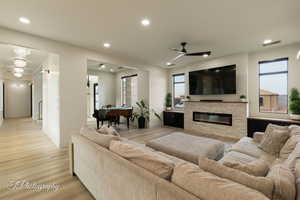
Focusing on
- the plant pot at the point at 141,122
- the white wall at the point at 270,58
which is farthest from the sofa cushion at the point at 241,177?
the plant pot at the point at 141,122

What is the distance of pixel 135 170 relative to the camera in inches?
46.6

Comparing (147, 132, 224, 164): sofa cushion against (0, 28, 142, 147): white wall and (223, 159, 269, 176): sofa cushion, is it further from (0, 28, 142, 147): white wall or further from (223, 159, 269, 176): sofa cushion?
(0, 28, 142, 147): white wall

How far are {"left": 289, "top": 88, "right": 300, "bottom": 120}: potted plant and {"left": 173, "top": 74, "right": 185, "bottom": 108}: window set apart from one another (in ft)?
12.3

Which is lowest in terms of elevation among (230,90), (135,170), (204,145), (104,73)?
(204,145)

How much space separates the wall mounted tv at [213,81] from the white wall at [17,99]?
1102 cm

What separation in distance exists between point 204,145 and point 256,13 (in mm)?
2623

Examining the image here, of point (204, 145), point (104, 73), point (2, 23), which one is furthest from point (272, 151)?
point (104, 73)

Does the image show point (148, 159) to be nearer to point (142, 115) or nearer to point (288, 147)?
point (288, 147)

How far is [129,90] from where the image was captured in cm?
812

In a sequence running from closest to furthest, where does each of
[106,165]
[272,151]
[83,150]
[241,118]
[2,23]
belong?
1. [106,165]
2. [83,150]
3. [272,151]
4. [2,23]
5. [241,118]

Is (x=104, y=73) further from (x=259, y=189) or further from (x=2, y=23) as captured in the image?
(x=259, y=189)

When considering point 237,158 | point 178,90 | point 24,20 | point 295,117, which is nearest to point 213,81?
point 178,90

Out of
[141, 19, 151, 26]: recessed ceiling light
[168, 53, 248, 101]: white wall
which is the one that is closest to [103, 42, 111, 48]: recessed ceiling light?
[141, 19, 151, 26]: recessed ceiling light

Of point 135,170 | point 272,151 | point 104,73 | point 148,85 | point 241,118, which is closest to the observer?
point 135,170
